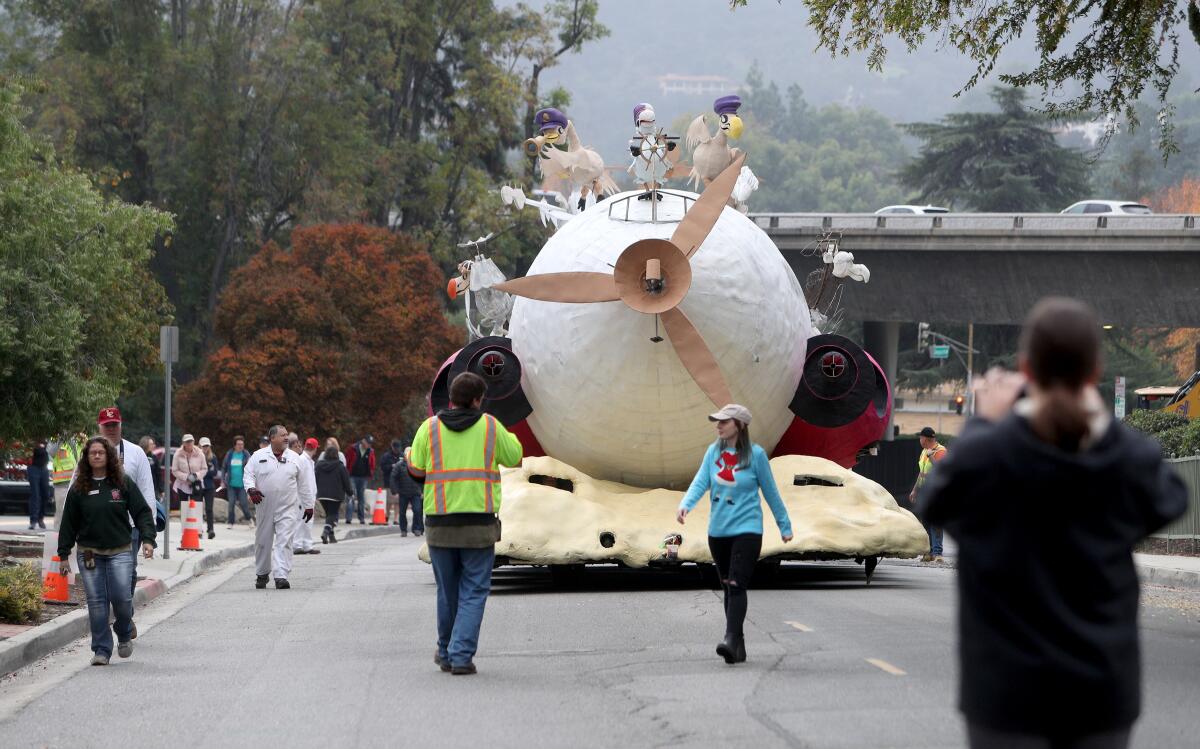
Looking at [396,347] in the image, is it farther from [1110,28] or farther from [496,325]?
[1110,28]

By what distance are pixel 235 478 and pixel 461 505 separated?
1998cm

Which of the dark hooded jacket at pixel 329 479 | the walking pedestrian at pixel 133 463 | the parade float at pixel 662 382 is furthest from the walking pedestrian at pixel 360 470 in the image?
the walking pedestrian at pixel 133 463

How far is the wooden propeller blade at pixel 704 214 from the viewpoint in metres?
16.1

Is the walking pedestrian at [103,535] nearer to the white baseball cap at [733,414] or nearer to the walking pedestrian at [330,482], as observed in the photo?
the white baseball cap at [733,414]

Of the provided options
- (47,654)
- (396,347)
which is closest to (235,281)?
(396,347)

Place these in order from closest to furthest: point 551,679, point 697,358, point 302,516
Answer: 1. point 551,679
2. point 697,358
3. point 302,516

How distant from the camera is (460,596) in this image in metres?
10.3

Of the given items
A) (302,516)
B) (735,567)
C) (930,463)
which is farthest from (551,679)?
(930,463)

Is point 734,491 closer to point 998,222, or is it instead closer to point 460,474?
point 460,474

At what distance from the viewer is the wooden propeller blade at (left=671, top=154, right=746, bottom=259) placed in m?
16.1

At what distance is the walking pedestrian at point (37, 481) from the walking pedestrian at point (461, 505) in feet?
56.9

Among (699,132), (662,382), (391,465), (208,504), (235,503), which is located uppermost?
(699,132)

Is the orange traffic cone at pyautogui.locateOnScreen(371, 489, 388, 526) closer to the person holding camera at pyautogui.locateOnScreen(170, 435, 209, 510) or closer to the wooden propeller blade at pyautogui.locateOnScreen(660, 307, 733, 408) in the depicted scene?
the person holding camera at pyautogui.locateOnScreen(170, 435, 209, 510)

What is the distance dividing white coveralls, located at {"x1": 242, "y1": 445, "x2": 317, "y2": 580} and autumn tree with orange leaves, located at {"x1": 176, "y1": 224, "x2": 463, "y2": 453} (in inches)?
879
